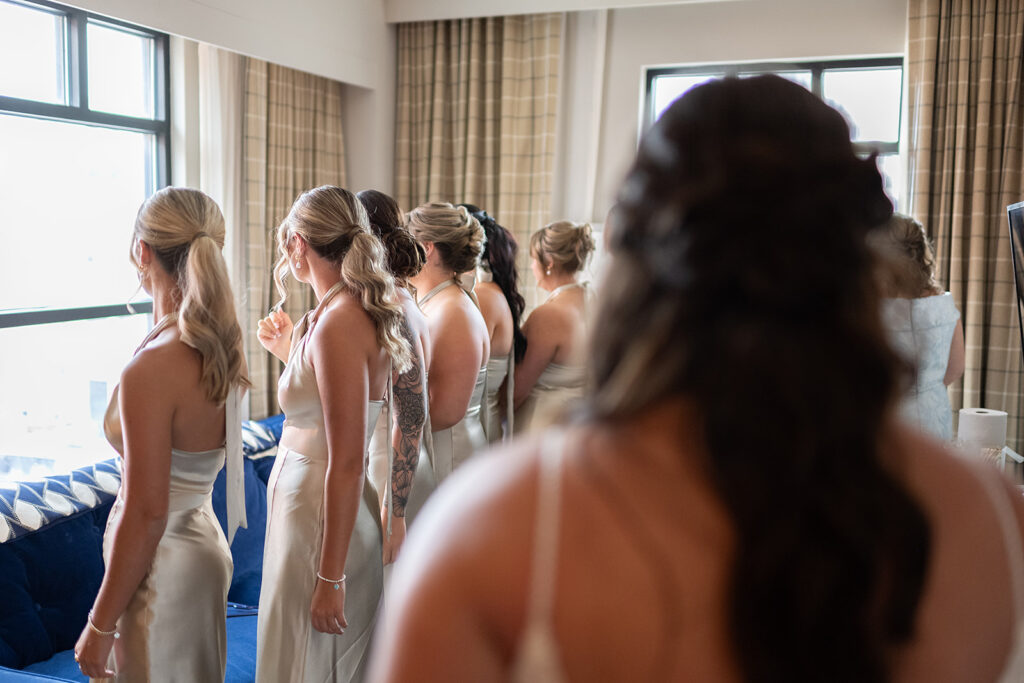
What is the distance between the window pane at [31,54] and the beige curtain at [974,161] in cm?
405

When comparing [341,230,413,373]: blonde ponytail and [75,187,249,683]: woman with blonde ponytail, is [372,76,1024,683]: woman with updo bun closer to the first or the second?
[75,187,249,683]: woman with blonde ponytail

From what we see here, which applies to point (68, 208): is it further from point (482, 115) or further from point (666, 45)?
point (666, 45)

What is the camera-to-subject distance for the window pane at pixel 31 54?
340 centimetres

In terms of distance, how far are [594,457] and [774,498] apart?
12cm

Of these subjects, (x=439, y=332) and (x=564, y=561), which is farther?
(x=439, y=332)

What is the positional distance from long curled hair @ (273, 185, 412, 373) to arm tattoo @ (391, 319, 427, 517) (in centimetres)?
22

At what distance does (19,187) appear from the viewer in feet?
11.7

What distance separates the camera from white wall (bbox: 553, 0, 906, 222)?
4520 mm

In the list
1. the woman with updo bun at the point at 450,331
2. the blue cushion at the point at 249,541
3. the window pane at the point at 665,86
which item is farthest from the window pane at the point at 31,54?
the window pane at the point at 665,86


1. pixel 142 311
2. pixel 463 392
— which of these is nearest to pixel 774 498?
pixel 463 392

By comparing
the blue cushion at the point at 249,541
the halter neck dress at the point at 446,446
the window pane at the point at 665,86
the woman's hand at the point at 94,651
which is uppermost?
the window pane at the point at 665,86

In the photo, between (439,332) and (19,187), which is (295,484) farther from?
(19,187)

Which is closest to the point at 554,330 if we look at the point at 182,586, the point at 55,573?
the point at 182,586

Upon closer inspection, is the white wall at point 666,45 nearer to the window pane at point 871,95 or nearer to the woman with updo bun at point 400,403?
the window pane at point 871,95
